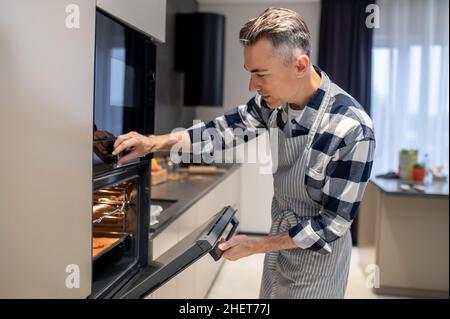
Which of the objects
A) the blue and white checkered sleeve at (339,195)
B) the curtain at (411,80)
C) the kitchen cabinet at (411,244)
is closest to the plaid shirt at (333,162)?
the blue and white checkered sleeve at (339,195)

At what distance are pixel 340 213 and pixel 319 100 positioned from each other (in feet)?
0.82

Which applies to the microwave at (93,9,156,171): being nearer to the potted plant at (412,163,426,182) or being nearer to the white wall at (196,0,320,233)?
the white wall at (196,0,320,233)

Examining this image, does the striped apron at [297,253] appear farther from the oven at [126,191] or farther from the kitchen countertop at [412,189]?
the kitchen countertop at [412,189]

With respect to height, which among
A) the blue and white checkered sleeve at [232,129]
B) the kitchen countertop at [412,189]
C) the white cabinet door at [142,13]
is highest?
the white cabinet door at [142,13]

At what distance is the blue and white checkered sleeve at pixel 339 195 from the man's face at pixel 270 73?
0.18m

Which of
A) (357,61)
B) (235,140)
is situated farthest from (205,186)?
(235,140)

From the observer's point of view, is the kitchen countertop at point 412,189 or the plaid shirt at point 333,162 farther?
the kitchen countertop at point 412,189

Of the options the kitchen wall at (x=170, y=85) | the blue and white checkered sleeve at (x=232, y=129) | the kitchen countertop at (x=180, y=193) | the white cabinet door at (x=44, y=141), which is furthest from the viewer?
the kitchen countertop at (x=180, y=193)

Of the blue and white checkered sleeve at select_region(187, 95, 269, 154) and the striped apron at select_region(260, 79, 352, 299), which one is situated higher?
the blue and white checkered sleeve at select_region(187, 95, 269, 154)

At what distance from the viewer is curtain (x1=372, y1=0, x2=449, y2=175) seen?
120 centimetres

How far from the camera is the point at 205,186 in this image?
84.9 inches

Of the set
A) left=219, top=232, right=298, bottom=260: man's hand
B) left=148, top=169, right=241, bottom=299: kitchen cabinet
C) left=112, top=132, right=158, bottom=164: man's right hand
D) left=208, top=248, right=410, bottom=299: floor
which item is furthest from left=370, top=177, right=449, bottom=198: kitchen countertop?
left=112, top=132, right=158, bottom=164: man's right hand

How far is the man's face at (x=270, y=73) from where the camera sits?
0.81 meters

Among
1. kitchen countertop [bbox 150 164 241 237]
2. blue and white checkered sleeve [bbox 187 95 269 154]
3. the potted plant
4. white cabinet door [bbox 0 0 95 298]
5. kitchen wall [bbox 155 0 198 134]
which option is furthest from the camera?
the potted plant
